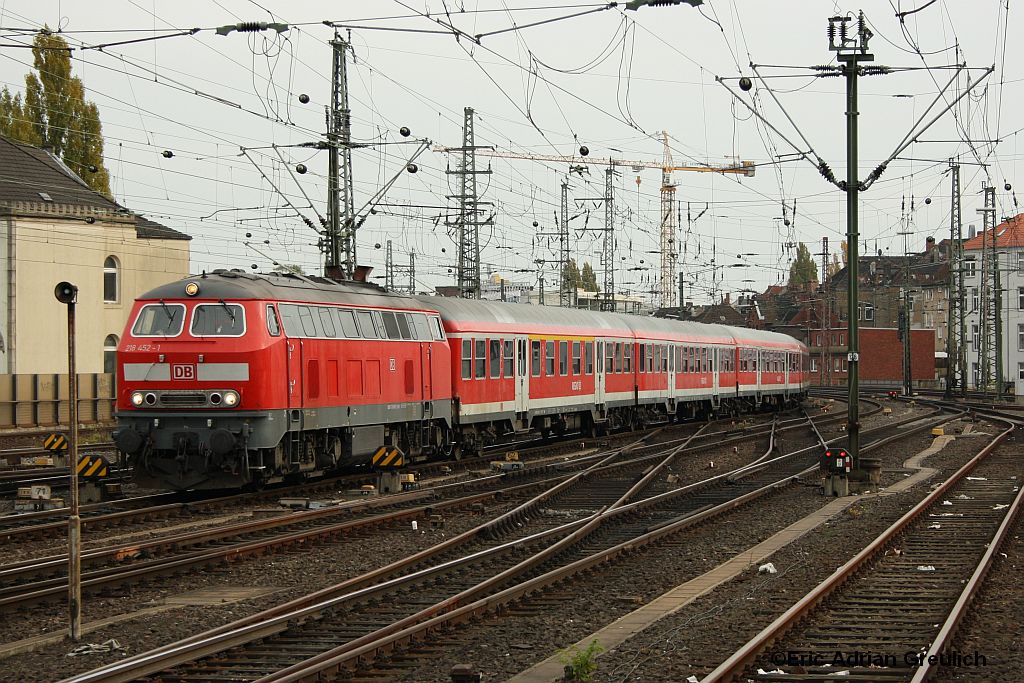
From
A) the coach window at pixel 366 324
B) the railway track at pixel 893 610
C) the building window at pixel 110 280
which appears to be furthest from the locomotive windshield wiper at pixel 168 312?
the building window at pixel 110 280

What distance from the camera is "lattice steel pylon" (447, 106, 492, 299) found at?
41.3 metres

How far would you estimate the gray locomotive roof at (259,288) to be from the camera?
63.5 ft

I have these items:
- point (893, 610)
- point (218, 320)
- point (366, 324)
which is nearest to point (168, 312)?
point (218, 320)

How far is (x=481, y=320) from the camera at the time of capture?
29.6 meters

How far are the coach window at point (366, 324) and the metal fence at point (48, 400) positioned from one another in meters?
20.3

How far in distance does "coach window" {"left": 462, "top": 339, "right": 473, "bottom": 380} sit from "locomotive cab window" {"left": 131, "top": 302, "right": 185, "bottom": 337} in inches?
372

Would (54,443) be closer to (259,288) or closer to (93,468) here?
(93,468)

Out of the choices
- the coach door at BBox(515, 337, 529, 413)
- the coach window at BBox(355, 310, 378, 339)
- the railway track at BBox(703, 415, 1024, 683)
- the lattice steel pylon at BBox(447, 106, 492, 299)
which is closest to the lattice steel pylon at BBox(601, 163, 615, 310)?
the lattice steel pylon at BBox(447, 106, 492, 299)

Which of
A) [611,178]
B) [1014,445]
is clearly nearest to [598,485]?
[1014,445]

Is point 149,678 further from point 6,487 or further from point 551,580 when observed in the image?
point 6,487

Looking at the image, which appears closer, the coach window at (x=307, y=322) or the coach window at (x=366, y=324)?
the coach window at (x=307, y=322)

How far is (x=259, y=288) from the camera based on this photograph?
770 inches

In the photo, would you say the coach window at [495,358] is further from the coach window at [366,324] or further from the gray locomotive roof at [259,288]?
the gray locomotive roof at [259,288]

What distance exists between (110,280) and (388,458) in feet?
88.2
